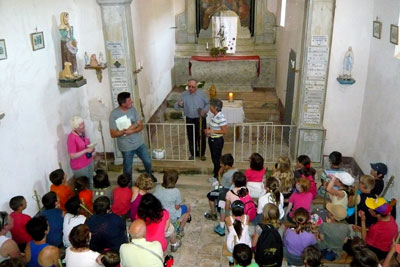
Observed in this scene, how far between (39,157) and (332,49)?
4.63 meters

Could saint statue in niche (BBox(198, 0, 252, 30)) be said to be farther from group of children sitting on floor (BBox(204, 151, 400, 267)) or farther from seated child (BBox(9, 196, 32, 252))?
seated child (BBox(9, 196, 32, 252))

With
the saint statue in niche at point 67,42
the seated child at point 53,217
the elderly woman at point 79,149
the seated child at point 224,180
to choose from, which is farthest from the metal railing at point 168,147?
the seated child at point 53,217

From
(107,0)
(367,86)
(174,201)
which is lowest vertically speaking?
(174,201)

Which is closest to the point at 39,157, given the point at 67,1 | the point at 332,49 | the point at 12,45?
the point at 12,45

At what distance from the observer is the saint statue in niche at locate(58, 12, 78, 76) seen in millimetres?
5370

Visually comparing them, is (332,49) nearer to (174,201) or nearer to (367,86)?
(367,86)

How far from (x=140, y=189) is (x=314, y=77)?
10.7 feet

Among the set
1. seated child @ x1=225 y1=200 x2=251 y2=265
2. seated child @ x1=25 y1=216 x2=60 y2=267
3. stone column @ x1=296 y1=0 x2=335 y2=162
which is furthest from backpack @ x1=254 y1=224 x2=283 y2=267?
stone column @ x1=296 y1=0 x2=335 y2=162

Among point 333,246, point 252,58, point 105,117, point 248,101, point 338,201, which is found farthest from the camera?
point 252,58

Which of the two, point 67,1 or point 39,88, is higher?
point 67,1

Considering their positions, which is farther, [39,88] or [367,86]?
[367,86]

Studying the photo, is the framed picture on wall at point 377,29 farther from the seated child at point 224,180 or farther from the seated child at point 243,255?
the seated child at point 243,255

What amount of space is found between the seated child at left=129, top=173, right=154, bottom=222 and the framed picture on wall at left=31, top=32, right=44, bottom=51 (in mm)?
2287

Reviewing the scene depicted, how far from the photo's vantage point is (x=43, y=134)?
5.27 metres
